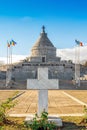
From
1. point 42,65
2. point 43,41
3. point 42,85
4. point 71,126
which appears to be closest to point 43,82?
point 42,85

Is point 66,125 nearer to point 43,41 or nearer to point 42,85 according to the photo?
point 42,85

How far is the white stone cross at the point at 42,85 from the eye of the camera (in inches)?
354

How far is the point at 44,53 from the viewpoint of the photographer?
7325 cm

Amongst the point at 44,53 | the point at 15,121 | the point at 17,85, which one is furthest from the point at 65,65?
the point at 15,121

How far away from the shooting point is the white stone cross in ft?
29.5

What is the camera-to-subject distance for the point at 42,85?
29.7 feet

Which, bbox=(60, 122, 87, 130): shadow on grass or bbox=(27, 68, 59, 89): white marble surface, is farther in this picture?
bbox=(27, 68, 59, 89): white marble surface

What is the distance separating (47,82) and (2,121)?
191 centimetres

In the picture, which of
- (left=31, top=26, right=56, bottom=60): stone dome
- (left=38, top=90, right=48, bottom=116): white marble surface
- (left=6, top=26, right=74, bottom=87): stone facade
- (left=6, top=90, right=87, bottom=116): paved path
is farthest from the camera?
(left=31, top=26, right=56, bottom=60): stone dome

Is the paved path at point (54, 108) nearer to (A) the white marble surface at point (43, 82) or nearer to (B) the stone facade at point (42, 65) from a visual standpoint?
(A) the white marble surface at point (43, 82)

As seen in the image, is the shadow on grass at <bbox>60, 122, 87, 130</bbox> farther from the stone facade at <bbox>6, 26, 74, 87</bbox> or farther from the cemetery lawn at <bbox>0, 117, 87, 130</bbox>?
the stone facade at <bbox>6, 26, 74, 87</bbox>

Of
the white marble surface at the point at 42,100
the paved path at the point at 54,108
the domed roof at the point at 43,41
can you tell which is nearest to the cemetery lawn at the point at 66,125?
the white marble surface at the point at 42,100

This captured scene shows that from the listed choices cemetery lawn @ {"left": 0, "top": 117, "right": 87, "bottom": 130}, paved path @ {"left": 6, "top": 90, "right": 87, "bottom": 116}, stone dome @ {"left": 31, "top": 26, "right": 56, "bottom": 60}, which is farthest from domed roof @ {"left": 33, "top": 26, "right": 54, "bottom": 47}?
cemetery lawn @ {"left": 0, "top": 117, "right": 87, "bottom": 130}

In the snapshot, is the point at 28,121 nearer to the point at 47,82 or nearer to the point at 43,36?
the point at 47,82
